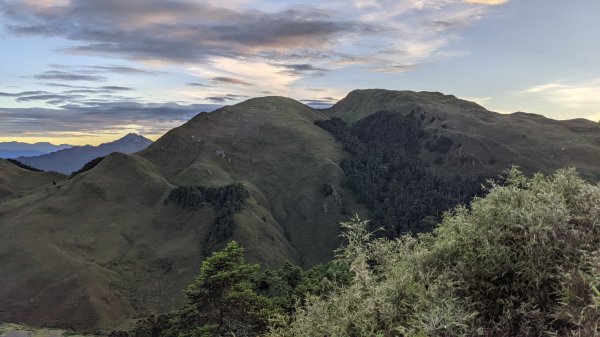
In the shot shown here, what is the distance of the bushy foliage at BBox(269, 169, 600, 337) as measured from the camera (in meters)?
7.20

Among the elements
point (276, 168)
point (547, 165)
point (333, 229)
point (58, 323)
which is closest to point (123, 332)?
point (58, 323)

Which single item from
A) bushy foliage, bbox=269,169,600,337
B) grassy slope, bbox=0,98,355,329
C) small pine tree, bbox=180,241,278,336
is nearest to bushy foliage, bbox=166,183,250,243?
grassy slope, bbox=0,98,355,329

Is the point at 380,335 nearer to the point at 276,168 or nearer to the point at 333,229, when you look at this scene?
the point at 333,229

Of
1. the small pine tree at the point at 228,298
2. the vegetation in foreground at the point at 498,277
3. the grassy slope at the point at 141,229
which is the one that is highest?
the vegetation in foreground at the point at 498,277

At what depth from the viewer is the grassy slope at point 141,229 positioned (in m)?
100

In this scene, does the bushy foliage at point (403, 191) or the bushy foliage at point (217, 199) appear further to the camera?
the bushy foliage at point (403, 191)

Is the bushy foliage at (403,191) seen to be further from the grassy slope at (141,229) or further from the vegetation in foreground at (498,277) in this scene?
the vegetation in foreground at (498,277)

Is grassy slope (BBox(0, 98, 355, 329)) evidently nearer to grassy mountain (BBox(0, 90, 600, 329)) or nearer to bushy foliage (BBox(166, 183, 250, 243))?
grassy mountain (BBox(0, 90, 600, 329))

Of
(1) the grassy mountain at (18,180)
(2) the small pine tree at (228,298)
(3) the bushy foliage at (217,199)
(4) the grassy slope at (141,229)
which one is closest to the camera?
(2) the small pine tree at (228,298)

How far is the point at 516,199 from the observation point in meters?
8.66

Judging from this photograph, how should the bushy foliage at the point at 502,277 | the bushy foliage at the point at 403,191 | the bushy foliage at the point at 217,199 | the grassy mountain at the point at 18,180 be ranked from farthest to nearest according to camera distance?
the grassy mountain at the point at 18,180 → the bushy foliage at the point at 403,191 → the bushy foliage at the point at 217,199 → the bushy foliage at the point at 502,277

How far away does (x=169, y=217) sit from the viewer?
134250mm

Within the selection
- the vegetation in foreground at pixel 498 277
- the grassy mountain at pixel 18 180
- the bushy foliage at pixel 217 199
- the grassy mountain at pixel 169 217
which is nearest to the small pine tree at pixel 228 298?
the vegetation in foreground at pixel 498 277

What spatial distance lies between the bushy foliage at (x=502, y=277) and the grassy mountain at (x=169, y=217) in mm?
105040
